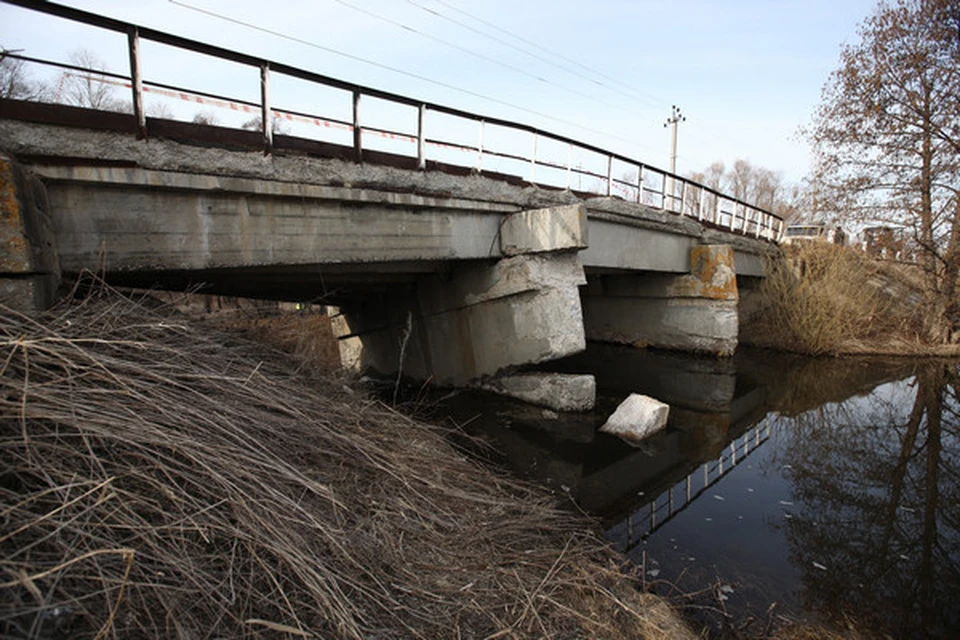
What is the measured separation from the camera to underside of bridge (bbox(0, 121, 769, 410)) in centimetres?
380

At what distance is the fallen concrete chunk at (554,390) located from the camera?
297 inches

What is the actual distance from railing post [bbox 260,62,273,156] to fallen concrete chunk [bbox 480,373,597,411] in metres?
4.85

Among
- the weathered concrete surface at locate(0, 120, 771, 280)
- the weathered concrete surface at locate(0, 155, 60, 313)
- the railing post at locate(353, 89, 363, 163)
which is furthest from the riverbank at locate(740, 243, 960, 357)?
the weathered concrete surface at locate(0, 155, 60, 313)

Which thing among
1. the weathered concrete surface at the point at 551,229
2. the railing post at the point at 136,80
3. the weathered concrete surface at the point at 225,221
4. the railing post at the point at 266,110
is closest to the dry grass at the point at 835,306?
the weathered concrete surface at the point at 551,229

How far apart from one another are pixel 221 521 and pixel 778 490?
18.5ft

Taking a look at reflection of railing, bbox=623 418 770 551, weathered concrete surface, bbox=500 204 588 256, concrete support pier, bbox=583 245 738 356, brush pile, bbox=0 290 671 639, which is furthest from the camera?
concrete support pier, bbox=583 245 738 356

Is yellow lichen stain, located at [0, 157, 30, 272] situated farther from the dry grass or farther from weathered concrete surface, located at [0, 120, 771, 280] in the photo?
the dry grass

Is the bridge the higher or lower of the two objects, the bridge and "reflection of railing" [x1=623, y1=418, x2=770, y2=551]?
the higher

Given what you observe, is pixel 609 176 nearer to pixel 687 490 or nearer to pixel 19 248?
pixel 687 490

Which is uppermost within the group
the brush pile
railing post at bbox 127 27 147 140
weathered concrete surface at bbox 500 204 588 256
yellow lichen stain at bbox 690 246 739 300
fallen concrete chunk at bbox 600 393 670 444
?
railing post at bbox 127 27 147 140

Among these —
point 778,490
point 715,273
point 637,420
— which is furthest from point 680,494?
point 715,273

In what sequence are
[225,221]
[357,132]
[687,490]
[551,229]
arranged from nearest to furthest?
[225,221] → [687,490] → [357,132] → [551,229]

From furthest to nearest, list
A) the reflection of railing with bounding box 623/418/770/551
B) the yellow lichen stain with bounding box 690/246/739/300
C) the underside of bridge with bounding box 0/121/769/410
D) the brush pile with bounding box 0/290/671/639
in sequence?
the yellow lichen stain with bounding box 690/246/739/300
the reflection of railing with bounding box 623/418/770/551
the underside of bridge with bounding box 0/121/769/410
the brush pile with bounding box 0/290/671/639

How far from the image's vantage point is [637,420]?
22.4 ft
